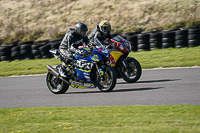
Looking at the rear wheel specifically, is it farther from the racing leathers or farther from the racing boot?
the racing leathers

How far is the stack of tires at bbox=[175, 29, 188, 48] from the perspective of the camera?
1532 cm

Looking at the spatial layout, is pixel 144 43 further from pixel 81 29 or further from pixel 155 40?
pixel 81 29

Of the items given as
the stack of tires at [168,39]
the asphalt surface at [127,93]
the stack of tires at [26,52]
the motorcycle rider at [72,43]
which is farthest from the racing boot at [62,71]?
the stack of tires at [26,52]

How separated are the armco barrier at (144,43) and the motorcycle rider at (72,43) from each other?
282 inches

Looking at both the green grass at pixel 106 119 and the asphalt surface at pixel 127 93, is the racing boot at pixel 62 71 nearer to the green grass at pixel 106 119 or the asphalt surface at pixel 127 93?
the asphalt surface at pixel 127 93

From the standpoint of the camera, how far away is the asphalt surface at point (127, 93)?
24.5 ft

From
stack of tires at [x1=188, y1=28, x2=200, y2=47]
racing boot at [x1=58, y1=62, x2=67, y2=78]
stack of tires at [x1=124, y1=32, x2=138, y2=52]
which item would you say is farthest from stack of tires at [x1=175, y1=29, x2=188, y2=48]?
racing boot at [x1=58, y1=62, x2=67, y2=78]

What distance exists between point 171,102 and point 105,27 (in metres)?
3.55

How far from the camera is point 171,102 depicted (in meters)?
7.01

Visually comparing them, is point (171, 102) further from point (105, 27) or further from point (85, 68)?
point (105, 27)

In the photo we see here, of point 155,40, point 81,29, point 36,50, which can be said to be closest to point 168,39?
point 155,40

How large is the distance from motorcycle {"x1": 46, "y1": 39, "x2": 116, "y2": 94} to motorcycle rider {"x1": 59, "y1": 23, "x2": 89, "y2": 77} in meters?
0.12

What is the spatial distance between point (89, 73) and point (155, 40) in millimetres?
7789

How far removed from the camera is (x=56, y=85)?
30.7 feet
